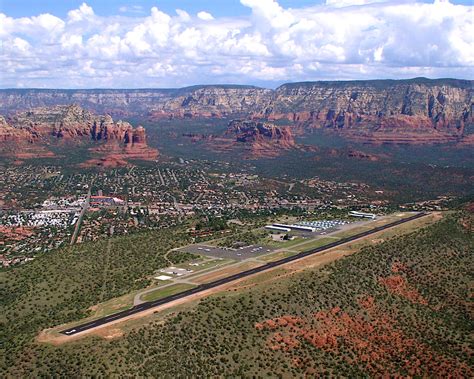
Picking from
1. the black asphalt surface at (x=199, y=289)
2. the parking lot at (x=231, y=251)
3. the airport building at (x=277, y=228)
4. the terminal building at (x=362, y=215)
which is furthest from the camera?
the terminal building at (x=362, y=215)

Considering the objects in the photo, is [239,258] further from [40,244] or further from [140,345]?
[40,244]

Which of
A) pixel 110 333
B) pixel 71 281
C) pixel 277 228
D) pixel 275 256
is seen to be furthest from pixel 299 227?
pixel 110 333

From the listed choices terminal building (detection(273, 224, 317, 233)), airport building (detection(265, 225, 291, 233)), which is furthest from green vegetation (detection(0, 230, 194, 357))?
terminal building (detection(273, 224, 317, 233))

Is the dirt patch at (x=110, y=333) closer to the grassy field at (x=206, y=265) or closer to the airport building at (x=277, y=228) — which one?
the grassy field at (x=206, y=265)

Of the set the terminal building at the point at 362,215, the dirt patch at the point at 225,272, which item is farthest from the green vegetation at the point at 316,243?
the terminal building at the point at 362,215

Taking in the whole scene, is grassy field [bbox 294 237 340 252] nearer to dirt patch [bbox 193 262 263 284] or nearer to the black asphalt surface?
the black asphalt surface

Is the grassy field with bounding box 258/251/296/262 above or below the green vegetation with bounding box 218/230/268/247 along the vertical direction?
above
